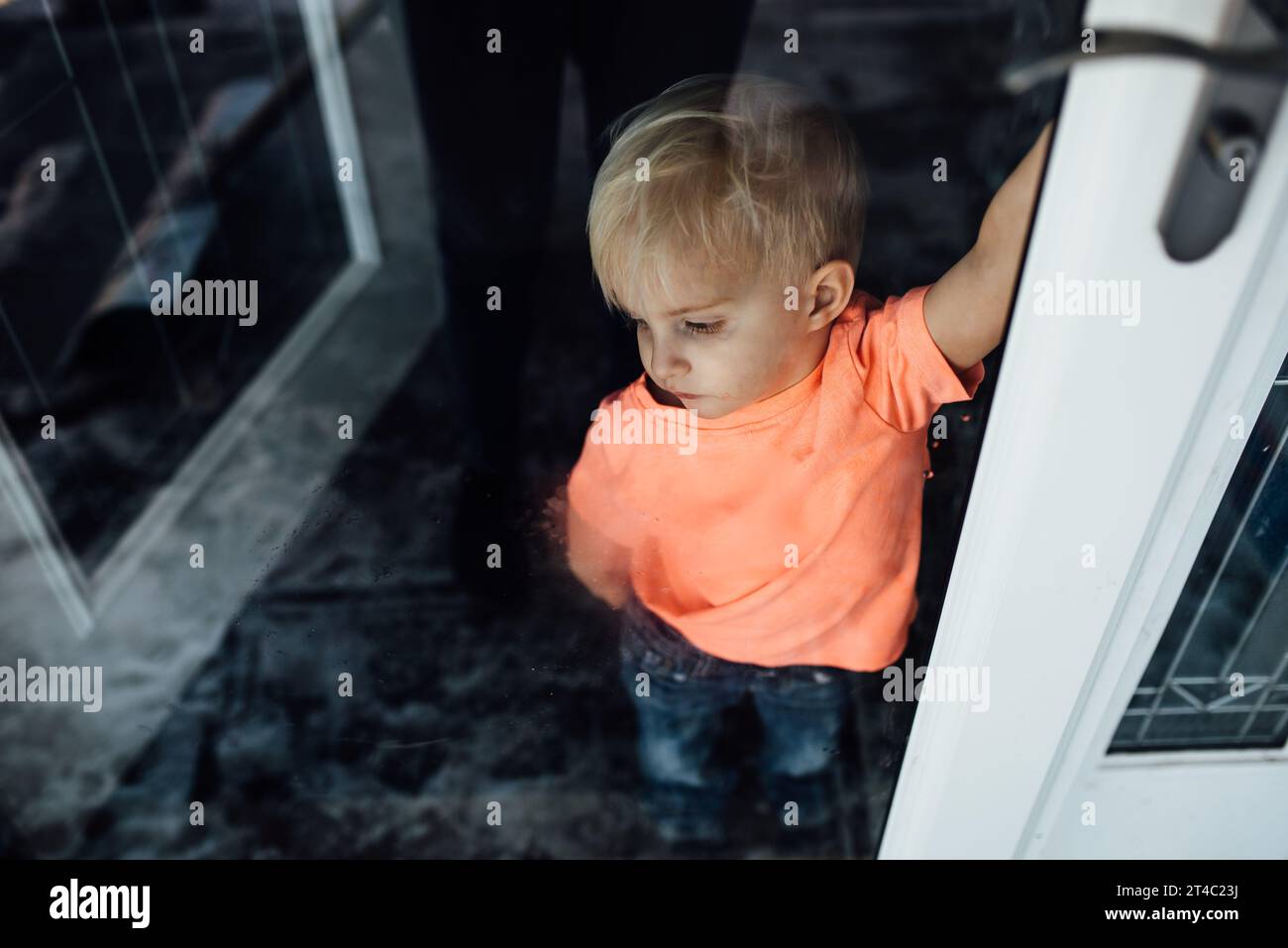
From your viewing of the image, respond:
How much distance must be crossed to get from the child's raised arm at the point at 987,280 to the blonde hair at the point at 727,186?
0.10 meters

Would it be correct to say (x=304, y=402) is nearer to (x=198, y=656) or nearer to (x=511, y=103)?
(x=198, y=656)

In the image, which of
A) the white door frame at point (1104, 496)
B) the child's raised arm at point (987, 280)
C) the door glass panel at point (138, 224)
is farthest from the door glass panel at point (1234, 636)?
the door glass panel at point (138, 224)

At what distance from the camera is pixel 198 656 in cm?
129

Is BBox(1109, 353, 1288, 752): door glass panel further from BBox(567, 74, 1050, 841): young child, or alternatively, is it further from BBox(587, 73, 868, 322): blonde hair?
BBox(587, 73, 868, 322): blonde hair

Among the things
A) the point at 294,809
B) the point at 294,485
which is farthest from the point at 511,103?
the point at 294,809

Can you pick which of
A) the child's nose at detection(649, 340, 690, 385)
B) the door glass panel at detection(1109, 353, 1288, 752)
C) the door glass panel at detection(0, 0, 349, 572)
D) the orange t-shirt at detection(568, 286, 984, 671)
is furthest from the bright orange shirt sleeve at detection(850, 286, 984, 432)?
the door glass panel at detection(0, 0, 349, 572)

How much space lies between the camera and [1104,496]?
2.48 ft

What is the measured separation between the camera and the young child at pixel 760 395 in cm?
74

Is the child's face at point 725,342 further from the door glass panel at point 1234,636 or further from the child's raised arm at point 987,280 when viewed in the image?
the door glass panel at point 1234,636

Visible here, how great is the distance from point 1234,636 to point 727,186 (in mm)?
703

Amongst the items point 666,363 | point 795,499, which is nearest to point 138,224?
point 666,363

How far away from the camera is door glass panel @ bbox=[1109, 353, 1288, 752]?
858mm
